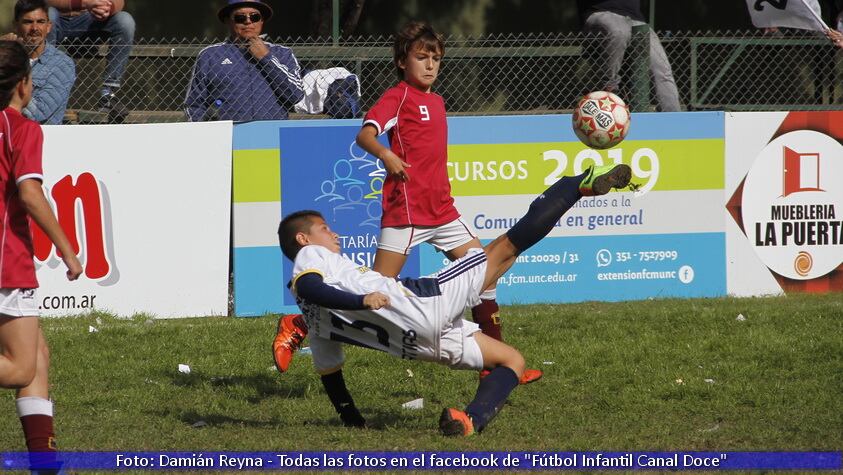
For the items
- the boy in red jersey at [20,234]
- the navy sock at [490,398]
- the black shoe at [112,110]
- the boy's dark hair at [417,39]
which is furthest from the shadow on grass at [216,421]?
the black shoe at [112,110]

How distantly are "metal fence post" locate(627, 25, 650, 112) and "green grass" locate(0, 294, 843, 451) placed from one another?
239cm

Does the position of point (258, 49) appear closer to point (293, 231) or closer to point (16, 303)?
point (293, 231)

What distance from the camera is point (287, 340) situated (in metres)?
6.56

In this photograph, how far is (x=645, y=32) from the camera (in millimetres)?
11094

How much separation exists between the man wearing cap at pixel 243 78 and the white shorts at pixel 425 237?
3289 millimetres

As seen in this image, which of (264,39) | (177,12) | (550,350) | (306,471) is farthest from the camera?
(177,12)

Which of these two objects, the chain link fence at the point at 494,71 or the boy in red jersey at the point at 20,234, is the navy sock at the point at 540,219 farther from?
the chain link fence at the point at 494,71

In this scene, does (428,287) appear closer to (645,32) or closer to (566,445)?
(566,445)

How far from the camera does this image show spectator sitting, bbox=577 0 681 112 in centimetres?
1098

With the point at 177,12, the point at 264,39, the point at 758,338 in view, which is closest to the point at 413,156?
the point at 758,338

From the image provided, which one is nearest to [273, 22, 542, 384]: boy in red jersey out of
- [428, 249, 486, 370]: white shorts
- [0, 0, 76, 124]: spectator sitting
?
[428, 249, 486, 370]: white shorts

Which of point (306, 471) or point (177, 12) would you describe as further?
point (177, 12)

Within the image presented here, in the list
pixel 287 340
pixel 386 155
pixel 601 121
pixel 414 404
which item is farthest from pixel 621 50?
pixel 287 340

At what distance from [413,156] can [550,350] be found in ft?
6.14
